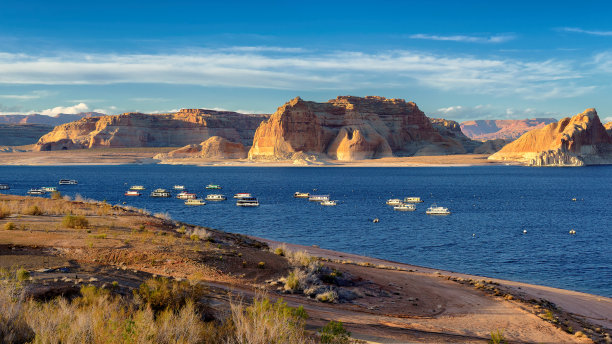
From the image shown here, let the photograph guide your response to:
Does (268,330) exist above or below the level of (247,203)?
above

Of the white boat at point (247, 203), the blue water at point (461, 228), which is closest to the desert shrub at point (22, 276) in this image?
the blue water at point (461, 228)

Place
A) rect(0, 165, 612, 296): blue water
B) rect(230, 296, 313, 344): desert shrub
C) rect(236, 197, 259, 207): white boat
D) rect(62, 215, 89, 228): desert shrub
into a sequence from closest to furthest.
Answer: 1. rect(230, 296, 313, 344): desert shrub
2. rect(62, 215, 89, 228): desert shrub
3. rect(0, 165, 612, 296): blue water
4. rect(236, 197, 259, 207): white boat

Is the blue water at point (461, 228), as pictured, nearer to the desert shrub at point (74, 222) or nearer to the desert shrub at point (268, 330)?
the desert shrub at point (74, 222)

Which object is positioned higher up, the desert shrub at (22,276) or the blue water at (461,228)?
the desert shrub at (22,276)

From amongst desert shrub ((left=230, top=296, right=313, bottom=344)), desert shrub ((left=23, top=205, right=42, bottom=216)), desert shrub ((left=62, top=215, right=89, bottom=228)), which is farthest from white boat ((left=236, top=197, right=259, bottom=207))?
desert shrub ((left=230, top=296, right=313, bottom=344))

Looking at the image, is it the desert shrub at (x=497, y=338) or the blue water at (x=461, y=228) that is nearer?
the desert shrub at (x=497, y=338)

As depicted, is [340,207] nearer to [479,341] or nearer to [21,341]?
[479,341]

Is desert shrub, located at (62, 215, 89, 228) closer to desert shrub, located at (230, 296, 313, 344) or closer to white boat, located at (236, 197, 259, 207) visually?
desert shrub, located at (230, 296, 313, 344)

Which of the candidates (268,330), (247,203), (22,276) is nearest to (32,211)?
(22,276)

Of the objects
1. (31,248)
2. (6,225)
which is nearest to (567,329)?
(31,248)

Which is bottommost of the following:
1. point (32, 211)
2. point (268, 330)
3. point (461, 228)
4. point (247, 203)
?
point (247, 203)

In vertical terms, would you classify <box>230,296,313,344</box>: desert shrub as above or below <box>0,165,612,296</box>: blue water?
above

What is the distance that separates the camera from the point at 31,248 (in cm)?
2223

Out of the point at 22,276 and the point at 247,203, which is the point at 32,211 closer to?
the point at 22,276
